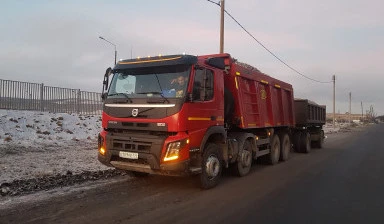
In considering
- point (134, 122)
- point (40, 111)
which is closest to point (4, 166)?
point (134, 122)

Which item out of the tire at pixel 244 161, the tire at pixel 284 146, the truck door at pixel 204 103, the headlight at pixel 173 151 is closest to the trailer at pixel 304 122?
the tire at pixel 284 146

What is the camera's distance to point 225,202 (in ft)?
23.0

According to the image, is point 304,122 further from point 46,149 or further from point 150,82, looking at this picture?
point 46,149

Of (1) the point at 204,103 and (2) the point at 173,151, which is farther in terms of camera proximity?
(1) the point at 204,103

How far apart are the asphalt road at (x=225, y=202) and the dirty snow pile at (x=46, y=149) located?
151cm

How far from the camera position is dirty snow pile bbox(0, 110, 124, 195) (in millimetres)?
8797

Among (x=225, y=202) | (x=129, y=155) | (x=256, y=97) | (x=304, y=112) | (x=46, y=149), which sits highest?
(x=256, y=97)

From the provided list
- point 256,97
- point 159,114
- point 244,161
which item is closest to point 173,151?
point 159,114

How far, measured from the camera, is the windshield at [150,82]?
7570 mm

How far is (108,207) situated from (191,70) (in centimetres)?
313

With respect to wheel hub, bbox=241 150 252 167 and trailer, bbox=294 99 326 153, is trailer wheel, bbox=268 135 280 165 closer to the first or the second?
wheel hub, bbox=241 150 252 167

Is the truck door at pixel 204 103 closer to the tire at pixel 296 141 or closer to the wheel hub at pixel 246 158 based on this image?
the wheel hub at pixel 246 158

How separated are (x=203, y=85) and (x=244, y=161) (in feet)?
10.4

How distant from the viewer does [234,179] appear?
9617 mm
